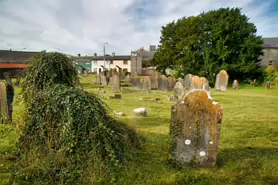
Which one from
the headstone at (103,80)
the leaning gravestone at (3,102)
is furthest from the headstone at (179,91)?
the headstone at (103,80)

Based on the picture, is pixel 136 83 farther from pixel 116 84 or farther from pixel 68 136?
pixel 68 136

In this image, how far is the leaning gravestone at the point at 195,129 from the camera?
11.6 ft

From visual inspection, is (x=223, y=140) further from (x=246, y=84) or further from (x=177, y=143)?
(x=246, y=84)

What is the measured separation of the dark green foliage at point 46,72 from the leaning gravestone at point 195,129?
2.70 m

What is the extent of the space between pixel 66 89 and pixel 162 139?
2912mm

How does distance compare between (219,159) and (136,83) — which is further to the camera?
(136,83)

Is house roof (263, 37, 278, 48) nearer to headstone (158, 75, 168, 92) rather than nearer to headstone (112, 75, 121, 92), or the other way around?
headstone (158, 75, 168, 92)

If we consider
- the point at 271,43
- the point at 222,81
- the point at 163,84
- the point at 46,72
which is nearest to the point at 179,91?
the point at 163,84

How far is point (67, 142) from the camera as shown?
10.2ft

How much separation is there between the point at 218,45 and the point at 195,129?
78.4 feet

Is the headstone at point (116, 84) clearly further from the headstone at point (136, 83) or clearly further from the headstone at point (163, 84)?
the headstone at point (163, 84)

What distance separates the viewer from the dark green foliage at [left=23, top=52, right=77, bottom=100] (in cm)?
404

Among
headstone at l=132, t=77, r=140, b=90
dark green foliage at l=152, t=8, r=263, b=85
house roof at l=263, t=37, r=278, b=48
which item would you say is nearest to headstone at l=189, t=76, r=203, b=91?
headstone at l=132, t=77, r=140, b=90

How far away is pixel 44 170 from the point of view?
3012mm
